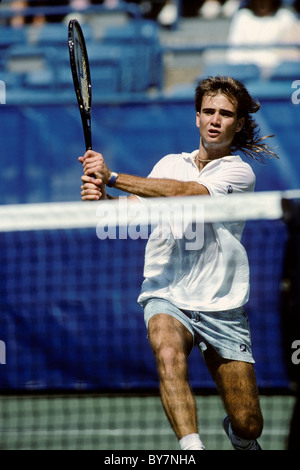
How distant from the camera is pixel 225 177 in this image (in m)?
3.11

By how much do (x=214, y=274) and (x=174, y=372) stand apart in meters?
0.47

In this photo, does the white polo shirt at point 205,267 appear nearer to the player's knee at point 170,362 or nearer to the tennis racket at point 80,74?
the player's knee at point 170,362

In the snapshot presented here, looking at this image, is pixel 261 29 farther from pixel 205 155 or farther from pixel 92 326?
pixel 205 155

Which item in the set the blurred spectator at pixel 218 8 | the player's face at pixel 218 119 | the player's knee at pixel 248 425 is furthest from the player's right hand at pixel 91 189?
the blurred spectator at pixel 218 8

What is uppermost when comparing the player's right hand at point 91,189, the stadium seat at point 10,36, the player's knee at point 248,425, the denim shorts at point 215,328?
the stadium seat at point 10,36

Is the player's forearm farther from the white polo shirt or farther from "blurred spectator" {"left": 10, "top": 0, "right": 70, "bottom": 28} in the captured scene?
"blurred spectator" {"left": 10, "top": 0, "right": 70, "bottom": 28}

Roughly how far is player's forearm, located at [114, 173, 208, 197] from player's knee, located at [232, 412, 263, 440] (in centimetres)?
98

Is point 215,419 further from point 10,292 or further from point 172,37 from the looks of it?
point 172,37

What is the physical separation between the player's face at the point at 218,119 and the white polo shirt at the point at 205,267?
11 centimetres

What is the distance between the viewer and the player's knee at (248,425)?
123 inches

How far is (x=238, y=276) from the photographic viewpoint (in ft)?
10.3

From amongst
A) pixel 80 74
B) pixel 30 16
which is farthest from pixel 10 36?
pixel 80 74

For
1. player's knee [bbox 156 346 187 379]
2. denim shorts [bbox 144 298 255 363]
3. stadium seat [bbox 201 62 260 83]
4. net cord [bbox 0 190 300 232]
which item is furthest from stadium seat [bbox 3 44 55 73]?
player's knee [bbox 156 346 187 379]

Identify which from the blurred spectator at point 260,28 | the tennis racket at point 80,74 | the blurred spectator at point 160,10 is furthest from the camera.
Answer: the blurred spectator at point 160,10
